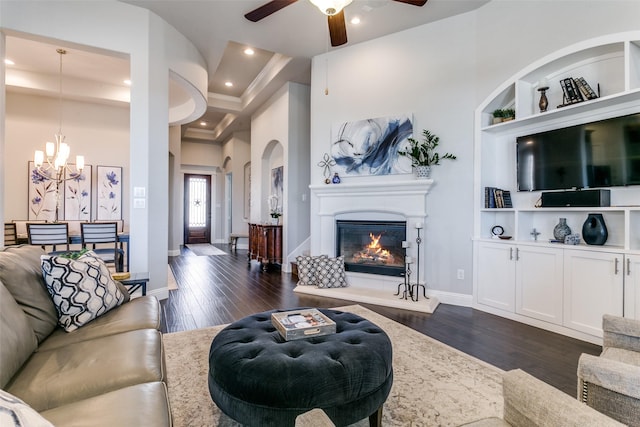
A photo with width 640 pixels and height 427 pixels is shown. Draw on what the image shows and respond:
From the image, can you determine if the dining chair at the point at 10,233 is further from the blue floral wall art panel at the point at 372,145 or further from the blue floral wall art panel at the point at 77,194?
the blue floral wall art panel at the point at 372,145

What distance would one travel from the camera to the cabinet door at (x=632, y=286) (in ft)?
8.38

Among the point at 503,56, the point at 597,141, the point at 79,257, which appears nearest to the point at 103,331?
the point at 79,257

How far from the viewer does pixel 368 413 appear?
1489mm

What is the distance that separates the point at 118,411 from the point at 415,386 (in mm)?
1686

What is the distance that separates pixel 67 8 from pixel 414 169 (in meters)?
4.41

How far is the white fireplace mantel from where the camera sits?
163 inches

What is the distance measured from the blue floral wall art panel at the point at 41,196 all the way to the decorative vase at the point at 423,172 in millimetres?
6030

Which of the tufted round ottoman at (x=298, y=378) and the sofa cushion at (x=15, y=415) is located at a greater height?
the sofa cushion at (x=15, y=415)

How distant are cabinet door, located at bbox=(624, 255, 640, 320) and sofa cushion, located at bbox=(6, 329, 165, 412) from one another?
11.2 ft

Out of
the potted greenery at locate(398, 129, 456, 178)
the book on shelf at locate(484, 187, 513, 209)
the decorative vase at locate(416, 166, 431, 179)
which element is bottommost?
the book on shelf at locate(484, 187, 513, 209)

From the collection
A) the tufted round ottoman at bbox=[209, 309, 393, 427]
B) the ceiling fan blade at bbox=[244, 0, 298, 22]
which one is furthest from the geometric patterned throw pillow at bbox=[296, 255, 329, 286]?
the ceiling fan blade at bbox=[244, 0, 298, 22]

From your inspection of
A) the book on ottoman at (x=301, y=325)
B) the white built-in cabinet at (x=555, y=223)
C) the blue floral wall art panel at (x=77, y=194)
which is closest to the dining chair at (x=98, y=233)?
the blue floral wall art panel at (x=77, y=194)

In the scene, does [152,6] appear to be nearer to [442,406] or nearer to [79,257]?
[79,257]

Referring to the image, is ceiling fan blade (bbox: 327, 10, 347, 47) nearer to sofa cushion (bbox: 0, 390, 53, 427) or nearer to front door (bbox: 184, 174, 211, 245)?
sofa cushion (bbox: 0, 390, 53, 427)
